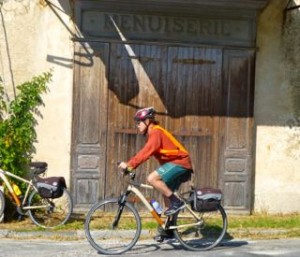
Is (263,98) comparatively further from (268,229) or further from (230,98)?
(268,229)

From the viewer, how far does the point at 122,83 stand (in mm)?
11859

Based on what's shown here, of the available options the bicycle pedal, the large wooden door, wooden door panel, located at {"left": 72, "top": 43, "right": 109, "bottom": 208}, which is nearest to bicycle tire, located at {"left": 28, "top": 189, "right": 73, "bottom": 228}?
wooden door panel, located at {"left": 72, "top": 43, "right": 109, "bottom": 208}

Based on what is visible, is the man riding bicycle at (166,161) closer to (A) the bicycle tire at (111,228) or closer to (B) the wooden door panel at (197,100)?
(A) the bicycle tire at (111,228)

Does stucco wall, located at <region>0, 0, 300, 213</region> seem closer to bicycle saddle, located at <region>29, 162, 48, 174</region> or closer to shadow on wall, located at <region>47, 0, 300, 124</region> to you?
shadow on wall, located at <region>47, 0, 300, 124</region>

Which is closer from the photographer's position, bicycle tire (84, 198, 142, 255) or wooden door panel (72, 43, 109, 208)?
bicycle tire (84, 198, 142, 255)

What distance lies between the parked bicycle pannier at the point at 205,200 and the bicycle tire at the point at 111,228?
776mm

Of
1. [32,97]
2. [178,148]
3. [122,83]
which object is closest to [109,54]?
[122,83]

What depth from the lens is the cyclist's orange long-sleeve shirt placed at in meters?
9.23

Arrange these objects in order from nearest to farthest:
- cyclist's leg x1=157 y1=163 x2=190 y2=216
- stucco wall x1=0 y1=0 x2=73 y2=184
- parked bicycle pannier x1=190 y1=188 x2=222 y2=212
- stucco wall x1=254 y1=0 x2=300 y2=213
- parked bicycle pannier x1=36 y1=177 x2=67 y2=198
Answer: parked bicycle pannier x1=190 y1=188 x2=222 y2=212 < cyclist's leg x1=157 y1=163 x2=190 y2=216 < parked bicycle pannier x1=36 y1=177 x2=67 y2=198 < stucco wall x1=0 y1=0 x2=73 y2=184 < stucco wall x1=254 y1=0 x2=300 y2=213

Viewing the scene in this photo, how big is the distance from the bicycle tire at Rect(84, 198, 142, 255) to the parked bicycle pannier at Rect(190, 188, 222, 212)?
2.55ft

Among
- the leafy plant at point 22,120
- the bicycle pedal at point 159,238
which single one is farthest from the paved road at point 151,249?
the leafy plant at point 22,120

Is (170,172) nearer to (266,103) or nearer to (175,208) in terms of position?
(175,208)

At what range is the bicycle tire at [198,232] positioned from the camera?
9414 millimetres

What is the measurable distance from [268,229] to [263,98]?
2.45m
